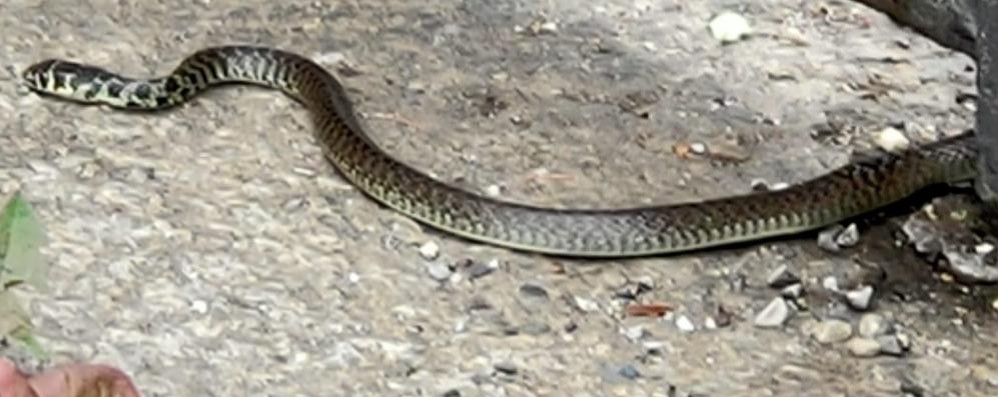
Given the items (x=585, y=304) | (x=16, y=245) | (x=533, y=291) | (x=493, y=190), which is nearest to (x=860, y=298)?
(x=585, y=304)

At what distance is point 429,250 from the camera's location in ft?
19.2

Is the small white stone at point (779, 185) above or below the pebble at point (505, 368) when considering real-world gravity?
below

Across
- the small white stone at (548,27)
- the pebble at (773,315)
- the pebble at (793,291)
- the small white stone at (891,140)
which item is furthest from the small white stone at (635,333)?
the small white stone at (548,27)

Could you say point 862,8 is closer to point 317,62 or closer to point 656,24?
point 656,24

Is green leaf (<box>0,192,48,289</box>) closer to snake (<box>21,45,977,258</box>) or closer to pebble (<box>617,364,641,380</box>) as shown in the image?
pebble (<box>617,364,641,380</box>)

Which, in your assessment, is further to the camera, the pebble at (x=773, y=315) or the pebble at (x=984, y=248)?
the pebble at (x=984, y=248)

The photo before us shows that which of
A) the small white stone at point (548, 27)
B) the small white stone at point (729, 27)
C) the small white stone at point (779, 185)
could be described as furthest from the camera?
the small white stone at point (548, 27)

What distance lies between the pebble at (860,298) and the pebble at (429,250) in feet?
3.94

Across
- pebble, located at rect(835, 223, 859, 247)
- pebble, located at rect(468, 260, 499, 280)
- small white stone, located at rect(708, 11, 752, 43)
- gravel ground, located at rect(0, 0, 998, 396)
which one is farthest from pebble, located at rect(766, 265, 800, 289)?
small white stone, located at rect(708, 11, 752, 43)

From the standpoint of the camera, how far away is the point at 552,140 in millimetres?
6672

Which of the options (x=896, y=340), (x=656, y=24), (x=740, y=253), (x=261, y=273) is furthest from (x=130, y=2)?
(x=896, y=340)

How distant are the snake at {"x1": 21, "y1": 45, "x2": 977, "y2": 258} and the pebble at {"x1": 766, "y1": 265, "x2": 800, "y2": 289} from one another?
0.18 m

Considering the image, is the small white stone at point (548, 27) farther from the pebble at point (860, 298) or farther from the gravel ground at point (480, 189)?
the pebble at point (860, 298)

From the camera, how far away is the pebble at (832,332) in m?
5.37
